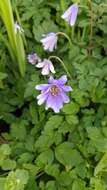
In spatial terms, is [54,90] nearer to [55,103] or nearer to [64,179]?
[55,103]

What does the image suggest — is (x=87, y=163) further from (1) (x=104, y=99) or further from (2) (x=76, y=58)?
(2) (x=76, y=58)

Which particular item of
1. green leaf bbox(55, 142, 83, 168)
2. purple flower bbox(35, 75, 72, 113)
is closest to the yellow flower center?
purple flower bbox(35, 75, 72, 113)

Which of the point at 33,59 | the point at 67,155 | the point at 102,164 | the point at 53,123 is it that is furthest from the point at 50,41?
the point at 102,164

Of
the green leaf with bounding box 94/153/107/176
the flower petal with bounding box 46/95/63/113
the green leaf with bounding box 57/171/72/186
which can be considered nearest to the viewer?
the green leaf with bounding box 94/153/107/176

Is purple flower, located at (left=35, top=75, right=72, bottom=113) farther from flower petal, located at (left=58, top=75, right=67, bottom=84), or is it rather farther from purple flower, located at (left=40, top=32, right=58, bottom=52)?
purple flower, located at (left=40, top=32, right=58, bottom=52)

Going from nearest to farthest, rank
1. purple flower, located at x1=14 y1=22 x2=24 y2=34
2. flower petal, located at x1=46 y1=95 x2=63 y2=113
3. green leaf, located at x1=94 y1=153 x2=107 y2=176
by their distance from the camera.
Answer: green leaf, located at x1=94 y1=153 x2=107 y2=176
flower petal, located at x1=46 y1=95 x2=63 y2=113
purple flower, located at x1=14 y1=22 x2=24 y2=34

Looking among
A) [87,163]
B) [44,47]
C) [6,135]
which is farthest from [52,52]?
[87,163]
